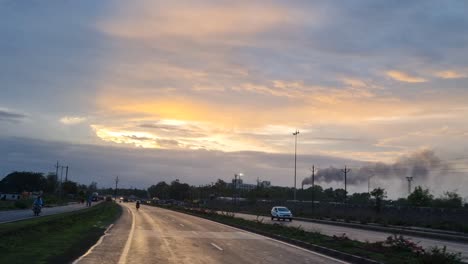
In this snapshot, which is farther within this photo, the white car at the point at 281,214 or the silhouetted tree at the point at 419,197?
the silhouetted tree at the point at 419,197

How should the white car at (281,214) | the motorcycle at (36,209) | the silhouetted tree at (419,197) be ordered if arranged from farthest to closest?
the silhouetted tree at (419,197) → the white car at (281,214) → the motorcycle at (36,209)

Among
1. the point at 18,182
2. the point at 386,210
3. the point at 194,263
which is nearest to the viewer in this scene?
the point at 194,263

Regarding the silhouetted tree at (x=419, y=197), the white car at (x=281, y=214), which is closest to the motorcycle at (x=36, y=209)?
the white car at (x=281, y=214)

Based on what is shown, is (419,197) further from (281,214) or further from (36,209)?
(36,209)

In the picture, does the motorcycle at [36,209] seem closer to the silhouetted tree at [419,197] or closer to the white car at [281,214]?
the white car at [281,214]

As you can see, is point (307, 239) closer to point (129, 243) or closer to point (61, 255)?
point (129, 243)

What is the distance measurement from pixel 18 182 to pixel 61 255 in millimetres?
166921

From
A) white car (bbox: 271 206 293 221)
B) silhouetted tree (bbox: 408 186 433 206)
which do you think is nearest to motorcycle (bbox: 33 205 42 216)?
Result: white car (bbox: 271 206 293 221)

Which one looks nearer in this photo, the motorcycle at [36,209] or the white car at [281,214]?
the motorcycle at [36,209]

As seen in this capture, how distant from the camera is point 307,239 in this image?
83.9 ft

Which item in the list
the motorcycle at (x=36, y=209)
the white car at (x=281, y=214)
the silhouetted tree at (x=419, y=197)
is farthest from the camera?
the silhouetted tree at (x=419, y=197)

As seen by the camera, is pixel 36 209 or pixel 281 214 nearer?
pixel 36 209

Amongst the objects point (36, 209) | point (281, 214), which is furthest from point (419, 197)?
point (36, 209)

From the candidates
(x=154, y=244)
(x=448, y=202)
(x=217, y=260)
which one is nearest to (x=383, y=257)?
(x=217, y=260)
